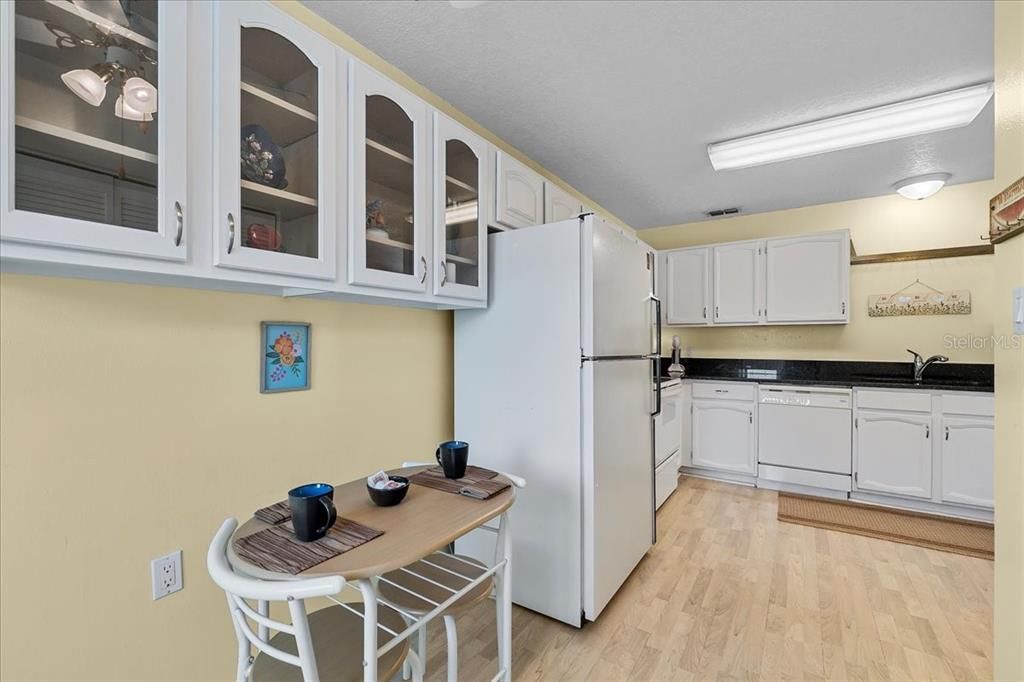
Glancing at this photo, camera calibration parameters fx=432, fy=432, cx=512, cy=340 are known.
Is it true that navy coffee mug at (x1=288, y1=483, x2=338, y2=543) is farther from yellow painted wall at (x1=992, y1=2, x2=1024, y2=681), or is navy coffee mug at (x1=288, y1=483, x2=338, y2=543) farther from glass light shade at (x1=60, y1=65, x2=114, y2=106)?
yellow painted wall at (x1=992, y1=2, x2=1024, y2=681)

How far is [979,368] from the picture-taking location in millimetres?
3287

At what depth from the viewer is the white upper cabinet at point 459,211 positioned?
5.86ft

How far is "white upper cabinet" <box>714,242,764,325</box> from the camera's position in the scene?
152 inches

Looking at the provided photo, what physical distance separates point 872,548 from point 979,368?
1.83 meters

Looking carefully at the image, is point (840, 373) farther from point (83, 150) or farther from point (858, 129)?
point (83, 150)

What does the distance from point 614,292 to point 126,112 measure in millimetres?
1761

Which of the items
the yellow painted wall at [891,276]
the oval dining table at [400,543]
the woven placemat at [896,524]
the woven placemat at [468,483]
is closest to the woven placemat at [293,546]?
the oval dining table at [400,543]

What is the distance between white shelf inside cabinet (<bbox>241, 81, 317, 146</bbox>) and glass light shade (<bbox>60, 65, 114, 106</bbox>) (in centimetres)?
28

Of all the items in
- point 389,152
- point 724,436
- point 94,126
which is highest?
point 389,152

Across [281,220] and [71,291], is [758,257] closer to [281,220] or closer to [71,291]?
[281,220]

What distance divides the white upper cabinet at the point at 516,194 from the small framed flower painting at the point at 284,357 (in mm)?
1075

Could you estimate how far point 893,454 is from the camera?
10.6ft

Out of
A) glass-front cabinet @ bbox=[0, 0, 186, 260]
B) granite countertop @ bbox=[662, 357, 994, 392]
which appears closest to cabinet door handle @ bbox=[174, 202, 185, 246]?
glass-front cabinet @ bbox=[0, 0, 186, 260]

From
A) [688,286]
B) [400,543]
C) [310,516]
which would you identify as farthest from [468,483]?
[688,286]
